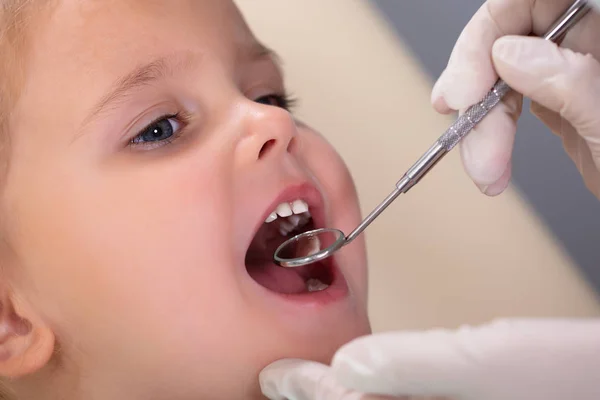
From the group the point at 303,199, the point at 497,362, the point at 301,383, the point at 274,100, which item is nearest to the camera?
the point at 497,362

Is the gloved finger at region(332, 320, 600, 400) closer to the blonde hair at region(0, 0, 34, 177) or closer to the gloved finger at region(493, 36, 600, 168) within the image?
the gloved finger at region(493, 36, 600, 168)

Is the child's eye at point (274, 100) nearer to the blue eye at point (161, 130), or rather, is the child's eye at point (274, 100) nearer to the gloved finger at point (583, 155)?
the blue eye at point (161, 130)

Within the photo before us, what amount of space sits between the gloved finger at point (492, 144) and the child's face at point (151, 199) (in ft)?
0.64

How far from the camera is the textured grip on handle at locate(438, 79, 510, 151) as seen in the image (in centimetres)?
61

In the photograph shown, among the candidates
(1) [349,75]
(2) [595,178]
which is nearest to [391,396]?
(2) [595,178]

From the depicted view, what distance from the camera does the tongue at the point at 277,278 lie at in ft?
2.46

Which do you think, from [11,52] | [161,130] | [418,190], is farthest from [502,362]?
[418,190]

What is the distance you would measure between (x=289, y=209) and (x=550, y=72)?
31 centimetres

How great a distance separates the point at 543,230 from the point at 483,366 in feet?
2.36

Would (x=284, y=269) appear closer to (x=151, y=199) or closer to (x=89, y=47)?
(x=151, y=199)

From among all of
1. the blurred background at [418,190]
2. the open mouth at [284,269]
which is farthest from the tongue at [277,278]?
the blurred background at [418,190]

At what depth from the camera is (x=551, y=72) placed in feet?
1.99

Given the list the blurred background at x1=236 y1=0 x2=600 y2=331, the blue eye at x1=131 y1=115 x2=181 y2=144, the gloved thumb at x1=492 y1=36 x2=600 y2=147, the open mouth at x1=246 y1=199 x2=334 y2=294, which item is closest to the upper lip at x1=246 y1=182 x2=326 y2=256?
the open mouth at x1=246 y1=199 x2=334 y2=294

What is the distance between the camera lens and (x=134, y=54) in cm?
63
